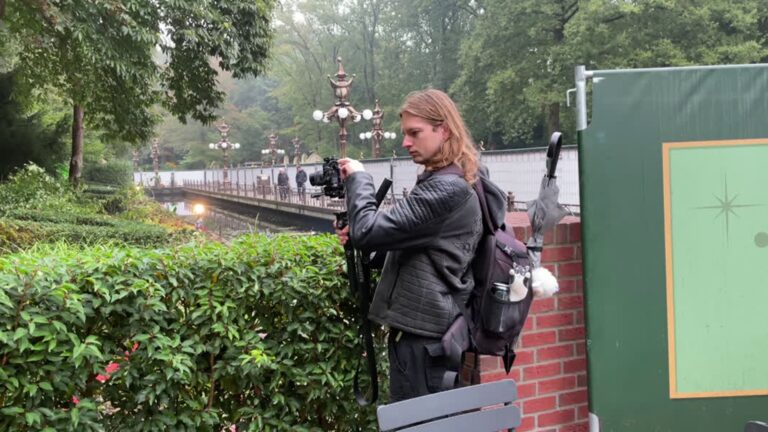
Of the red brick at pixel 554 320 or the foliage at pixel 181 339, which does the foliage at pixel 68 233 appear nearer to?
the foliage at pixel 181 339

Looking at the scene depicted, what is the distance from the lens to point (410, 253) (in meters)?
2.12

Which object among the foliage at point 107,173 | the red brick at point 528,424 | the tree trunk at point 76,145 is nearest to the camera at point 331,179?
the red brick at point 528,424

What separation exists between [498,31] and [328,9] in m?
29.8

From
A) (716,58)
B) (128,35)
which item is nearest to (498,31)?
(716,58)

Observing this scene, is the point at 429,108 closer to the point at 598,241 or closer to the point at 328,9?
the point at 598,241

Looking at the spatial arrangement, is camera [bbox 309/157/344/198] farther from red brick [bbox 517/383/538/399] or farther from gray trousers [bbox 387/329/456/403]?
red brick [bbox 517/383/538/399]

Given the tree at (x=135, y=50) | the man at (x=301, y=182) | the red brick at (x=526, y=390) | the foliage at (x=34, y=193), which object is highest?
the tree at (x=135, y=50)

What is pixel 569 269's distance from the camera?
9.41 feet

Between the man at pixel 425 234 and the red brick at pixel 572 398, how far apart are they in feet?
3.71

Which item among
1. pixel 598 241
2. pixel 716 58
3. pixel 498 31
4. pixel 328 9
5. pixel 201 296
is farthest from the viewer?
pixel 328 9

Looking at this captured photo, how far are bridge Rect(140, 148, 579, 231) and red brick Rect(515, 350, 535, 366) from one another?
930 millimetres

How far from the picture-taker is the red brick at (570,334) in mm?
2906

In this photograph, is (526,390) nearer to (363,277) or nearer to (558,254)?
(558,254)

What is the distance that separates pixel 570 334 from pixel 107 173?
32.5 metres
